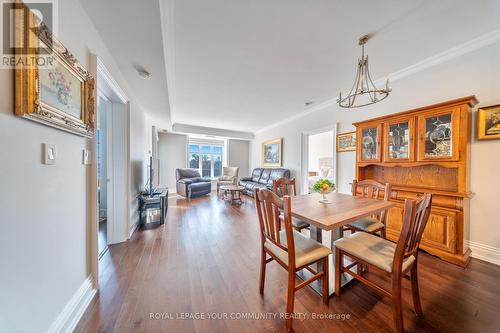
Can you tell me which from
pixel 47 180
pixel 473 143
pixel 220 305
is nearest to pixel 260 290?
pixel 220 305

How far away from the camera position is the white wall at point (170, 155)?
6.23 metres

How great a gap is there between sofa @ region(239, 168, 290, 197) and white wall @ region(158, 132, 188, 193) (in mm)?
2653

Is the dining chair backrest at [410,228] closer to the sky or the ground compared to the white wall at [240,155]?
closer to the ground

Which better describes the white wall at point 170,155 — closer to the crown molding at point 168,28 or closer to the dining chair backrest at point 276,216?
the crown molding at point 168,28

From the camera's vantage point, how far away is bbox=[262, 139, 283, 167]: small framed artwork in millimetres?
5443

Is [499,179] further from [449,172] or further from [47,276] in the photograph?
[47,276]

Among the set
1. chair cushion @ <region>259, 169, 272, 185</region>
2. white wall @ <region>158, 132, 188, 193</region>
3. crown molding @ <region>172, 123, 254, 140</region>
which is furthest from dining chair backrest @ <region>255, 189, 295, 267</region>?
white wall @ <region>158, 132, 188, 193</region>

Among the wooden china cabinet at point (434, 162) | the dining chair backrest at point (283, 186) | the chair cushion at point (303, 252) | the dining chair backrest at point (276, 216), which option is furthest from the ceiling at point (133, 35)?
the wooden china cabinet at point (434, 162)

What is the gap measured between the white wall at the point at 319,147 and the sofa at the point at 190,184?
419cm

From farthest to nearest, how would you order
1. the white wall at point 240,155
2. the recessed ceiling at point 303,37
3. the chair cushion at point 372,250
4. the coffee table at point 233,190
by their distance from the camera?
the white wall at point 240,155
the coffee table at point 233,190
the recessed ceiling at point 303,37
the chair cushion at point 372,250

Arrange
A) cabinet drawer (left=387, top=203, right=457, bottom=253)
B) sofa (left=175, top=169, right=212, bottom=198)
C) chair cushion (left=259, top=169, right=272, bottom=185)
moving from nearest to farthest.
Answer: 1. cabinet drawer (left=387, top=203, right=457, bottom=253)
2. sofa (left=175, top=169, right=212, bottom=198)
3. chair cushion (left=259, top=169, right=272, bottom=185)

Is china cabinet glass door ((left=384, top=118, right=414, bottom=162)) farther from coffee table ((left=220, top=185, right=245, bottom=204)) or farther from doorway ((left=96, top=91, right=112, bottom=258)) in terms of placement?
doorway ((left=96, top=91, right=112, bottom=258))

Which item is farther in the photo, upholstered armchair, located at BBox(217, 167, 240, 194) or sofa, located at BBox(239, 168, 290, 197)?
upholstered armchair, located at BBox(217, 167, 240, 194)

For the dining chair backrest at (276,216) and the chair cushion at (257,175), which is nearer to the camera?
the dining chair backrest at (276,216)
